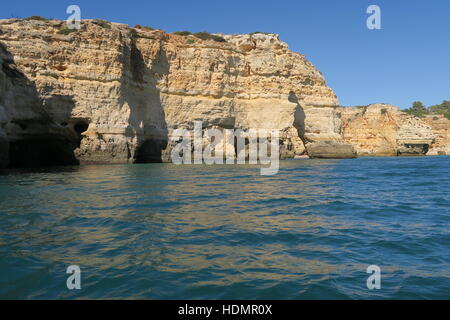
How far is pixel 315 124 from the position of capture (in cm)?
4347

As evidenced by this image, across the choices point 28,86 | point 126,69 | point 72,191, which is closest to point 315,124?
point 126,69

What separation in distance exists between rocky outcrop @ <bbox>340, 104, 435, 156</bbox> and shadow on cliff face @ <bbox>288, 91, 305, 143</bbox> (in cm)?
2942

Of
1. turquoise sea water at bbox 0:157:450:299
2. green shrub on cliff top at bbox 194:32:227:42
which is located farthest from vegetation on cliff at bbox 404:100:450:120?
turquoise sea water at bbox 0:157:450:299

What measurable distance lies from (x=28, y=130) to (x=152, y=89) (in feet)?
42.2

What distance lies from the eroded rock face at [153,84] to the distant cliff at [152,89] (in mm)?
79

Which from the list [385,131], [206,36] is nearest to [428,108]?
[385,131]

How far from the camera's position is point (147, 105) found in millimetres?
33094

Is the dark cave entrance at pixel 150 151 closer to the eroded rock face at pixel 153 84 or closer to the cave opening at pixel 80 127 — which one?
the eroded rock face at pixel 153 84

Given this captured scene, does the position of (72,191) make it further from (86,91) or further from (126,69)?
(126,69)

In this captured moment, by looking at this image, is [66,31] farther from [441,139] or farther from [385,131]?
[441,139]

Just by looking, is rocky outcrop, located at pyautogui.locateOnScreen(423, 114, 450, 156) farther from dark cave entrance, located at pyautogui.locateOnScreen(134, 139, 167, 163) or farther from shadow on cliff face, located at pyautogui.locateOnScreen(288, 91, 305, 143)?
dark cave entrance, located at pyautogui.locateOnScreen(134, 139, 167, 163)

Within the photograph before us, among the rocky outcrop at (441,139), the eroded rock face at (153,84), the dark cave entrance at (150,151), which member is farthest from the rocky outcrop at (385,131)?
the dark cave entrance at (150,151)

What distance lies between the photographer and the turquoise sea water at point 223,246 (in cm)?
403

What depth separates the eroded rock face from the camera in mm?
25922
